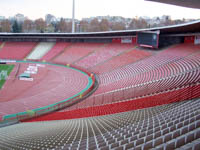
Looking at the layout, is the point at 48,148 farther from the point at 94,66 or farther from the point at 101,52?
the point at 101,52

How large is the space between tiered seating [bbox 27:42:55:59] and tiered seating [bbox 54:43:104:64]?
150 inches

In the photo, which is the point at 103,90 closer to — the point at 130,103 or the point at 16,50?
the point at 130,103

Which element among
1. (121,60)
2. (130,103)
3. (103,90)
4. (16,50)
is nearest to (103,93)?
(103,90)

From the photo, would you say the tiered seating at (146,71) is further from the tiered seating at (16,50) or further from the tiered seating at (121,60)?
the tiered seating at (16,50)

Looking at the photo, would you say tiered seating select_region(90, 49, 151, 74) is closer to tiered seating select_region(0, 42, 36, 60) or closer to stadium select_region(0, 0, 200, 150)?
stadium select_region(0, 0, 200, 150)

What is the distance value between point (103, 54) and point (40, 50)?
41.7 ft

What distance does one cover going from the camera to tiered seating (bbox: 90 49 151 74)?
2436cm

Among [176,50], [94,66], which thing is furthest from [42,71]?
[176,50]

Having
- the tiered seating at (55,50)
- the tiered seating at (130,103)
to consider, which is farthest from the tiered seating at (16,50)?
the tiered seating at (130,103)

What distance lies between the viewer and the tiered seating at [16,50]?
34.5 meters

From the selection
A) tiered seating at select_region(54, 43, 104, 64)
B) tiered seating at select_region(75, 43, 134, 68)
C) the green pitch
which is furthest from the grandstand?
the green pitch

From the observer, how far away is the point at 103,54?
29.5 meters

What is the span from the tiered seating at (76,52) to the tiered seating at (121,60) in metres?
5.74

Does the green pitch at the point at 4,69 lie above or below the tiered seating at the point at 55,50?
below
